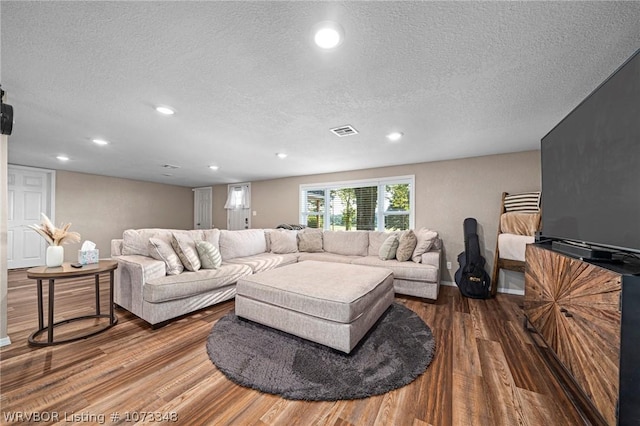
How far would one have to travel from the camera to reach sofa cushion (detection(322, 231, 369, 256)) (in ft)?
14.6

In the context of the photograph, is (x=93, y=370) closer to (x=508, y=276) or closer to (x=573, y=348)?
(x=573, y=348)

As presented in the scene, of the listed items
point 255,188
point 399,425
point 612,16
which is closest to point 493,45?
point 612,16

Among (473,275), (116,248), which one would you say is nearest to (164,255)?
(116,248)

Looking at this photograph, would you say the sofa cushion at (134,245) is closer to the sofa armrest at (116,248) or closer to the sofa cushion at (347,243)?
the sofa armrest at (116,248)

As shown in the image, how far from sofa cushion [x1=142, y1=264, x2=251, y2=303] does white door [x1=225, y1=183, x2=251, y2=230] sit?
12.0ft

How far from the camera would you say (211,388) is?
1523 millimetres

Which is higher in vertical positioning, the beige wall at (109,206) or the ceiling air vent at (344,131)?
the ceiling air vent at (344,131)

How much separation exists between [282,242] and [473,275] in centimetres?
315

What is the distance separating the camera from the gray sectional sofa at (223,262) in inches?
96.0

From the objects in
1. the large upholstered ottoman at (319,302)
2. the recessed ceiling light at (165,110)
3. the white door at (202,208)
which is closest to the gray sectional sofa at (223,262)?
the large upholstered ottoman at (319,302)

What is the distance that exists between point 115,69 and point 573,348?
347cm

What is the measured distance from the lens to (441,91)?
1.95 m

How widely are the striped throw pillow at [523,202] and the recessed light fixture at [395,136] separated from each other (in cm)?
201

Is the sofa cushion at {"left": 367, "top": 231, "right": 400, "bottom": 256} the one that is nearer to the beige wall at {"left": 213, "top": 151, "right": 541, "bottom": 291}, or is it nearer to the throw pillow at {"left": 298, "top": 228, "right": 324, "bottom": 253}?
the beige wall at {"left": 213, "top": 151, "right": 541, "bottom": 291}
